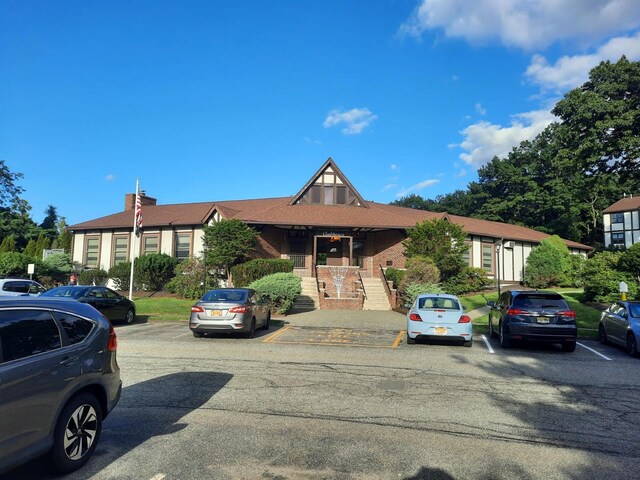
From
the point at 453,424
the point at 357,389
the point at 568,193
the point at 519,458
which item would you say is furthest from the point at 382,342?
the point at 568,193

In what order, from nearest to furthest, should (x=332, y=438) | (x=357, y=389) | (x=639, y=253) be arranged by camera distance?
(x=332, y=438)
(x=357, y=389)
(x=639, y=253)

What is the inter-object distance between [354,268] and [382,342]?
14.0 m

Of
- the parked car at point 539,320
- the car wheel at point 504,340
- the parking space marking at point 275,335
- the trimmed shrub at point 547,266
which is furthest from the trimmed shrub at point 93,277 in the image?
the trimmed shrub at point 547,266

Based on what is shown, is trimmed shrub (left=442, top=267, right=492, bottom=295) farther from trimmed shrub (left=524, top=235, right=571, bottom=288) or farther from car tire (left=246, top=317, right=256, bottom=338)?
car tire (left=246, top=317, right=256, bottom=338)

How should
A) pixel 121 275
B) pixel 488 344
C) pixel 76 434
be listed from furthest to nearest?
pixel 121 275
pixel 488 344
pixel 76 434

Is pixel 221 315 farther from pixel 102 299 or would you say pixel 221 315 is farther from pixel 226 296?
pixel 102 299

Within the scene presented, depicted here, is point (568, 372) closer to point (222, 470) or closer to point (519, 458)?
point (519, 458)

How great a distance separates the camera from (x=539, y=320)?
1223 centimetres

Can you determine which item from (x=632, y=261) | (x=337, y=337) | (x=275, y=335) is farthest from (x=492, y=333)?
(x=632, y=261)

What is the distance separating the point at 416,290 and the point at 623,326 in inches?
416

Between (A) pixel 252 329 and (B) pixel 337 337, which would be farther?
(B) pixel 337 337

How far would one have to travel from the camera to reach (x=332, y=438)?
5.48 meters

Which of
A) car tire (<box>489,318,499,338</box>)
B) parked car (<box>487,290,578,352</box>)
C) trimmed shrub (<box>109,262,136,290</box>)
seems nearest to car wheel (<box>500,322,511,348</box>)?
parked car (<box>487,290,578,352</box>)

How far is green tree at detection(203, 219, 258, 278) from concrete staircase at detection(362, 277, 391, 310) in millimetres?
7265
